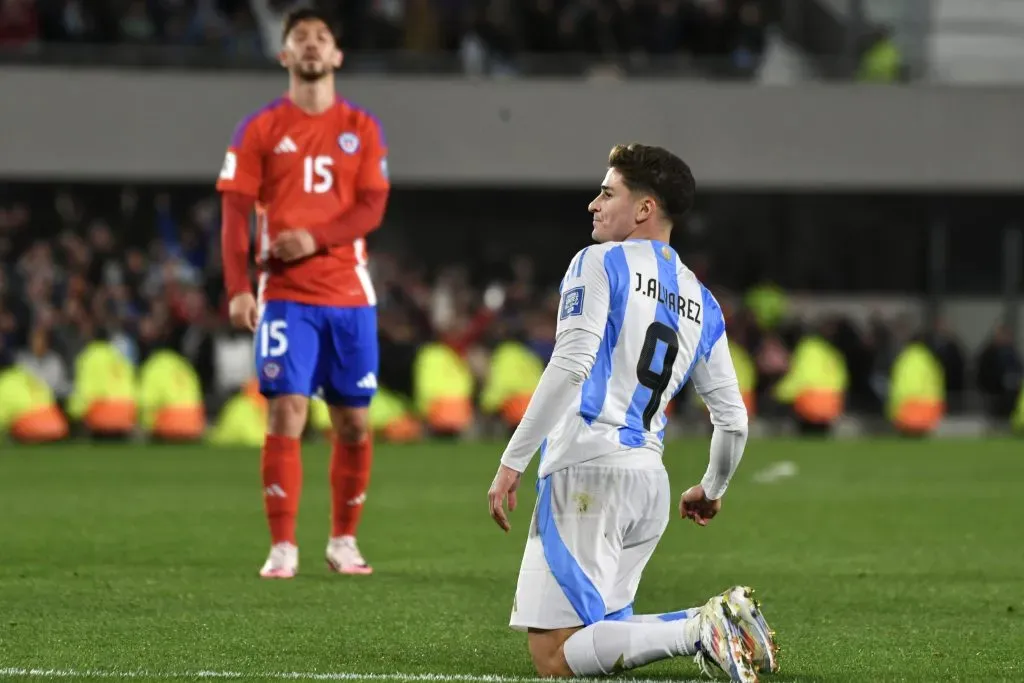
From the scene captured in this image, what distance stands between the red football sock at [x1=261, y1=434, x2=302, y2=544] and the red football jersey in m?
0.62

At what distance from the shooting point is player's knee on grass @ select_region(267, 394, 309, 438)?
25.3ft

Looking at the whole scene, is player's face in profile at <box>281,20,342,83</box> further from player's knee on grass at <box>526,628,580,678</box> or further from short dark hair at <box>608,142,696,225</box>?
player's knee on grass at <box>526,628,580,678</box>

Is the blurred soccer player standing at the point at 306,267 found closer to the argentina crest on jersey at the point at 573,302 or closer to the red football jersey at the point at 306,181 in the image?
the red football jersey at the point at 306,181

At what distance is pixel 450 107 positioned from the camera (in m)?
24.5

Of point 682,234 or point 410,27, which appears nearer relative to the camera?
point 410,27

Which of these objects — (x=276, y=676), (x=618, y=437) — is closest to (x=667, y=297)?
(x=618, y=437)

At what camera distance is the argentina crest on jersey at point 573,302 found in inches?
201

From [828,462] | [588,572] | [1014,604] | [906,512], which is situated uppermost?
[588,572]

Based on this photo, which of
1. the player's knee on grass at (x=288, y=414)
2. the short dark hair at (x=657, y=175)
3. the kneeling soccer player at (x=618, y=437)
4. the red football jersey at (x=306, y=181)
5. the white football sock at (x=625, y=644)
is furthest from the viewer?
the red football jersey at (x=306, y=181)

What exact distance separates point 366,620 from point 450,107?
60.5 ft

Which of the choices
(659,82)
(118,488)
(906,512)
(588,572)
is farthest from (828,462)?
(588,572)

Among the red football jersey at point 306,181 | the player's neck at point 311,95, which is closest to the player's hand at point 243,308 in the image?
the red football jersey at point 306,181

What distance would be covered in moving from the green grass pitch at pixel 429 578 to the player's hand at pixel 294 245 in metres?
1.34

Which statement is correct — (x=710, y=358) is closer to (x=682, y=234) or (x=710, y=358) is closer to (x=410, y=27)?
(x=410, y=27)
